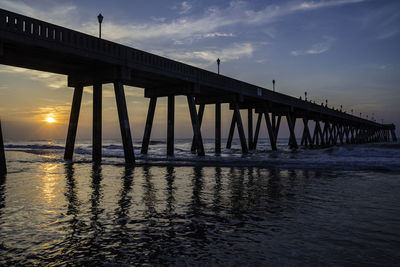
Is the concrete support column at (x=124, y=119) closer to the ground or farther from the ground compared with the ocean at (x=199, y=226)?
farther from the ground

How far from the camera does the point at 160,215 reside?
Answer: 5.93 metres

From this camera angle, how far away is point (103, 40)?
1814 cm

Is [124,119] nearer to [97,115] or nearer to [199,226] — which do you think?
[97,115]

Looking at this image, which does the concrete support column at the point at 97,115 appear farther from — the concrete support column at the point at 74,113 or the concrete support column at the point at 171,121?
the concrete support column at the point at 171,121

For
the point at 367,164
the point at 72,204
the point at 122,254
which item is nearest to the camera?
the point at 122,254

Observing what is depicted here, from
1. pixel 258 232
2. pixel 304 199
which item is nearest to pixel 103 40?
pixel 304 199

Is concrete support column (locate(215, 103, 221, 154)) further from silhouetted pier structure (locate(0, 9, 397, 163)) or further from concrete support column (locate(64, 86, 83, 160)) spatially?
concrete support column (locate(64, 86, 83, 160))

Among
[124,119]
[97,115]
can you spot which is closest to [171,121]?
[124,119]

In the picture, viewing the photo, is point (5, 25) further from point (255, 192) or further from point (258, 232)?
point (258, 232)

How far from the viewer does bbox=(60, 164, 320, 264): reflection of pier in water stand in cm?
411

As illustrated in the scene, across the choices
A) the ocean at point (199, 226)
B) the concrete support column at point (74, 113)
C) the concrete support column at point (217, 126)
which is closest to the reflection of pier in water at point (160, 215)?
the ocean at point (199, 226)

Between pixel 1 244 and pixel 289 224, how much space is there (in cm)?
462

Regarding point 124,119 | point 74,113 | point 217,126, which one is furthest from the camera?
point 217,126

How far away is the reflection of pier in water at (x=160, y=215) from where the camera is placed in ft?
13.5
